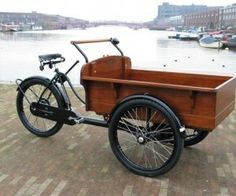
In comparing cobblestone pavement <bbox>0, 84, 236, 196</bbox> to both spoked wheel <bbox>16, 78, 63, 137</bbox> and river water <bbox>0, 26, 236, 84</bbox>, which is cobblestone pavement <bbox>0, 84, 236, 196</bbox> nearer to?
spoked wheel <bbox>16, 78, 63, 137</bbox>

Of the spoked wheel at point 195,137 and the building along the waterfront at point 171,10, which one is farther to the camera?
the building along the waterfront at point 171,10

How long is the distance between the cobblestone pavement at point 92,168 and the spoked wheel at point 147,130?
4.7 inches

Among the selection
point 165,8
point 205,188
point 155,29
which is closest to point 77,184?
point 205,188

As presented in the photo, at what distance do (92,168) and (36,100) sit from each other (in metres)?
1.38

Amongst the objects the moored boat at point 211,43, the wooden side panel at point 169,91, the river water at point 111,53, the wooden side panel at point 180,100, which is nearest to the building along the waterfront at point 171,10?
the moored boat at point 211,43

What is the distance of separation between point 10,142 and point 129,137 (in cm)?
145

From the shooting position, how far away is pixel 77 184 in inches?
157

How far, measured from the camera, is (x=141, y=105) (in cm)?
400

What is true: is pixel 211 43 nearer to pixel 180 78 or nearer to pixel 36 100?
pixel 180 78

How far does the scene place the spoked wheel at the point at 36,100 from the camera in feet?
17.1

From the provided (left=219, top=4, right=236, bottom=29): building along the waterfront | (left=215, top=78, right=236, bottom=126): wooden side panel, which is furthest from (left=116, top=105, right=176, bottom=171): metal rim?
(left=219, top=4, right=236, bottom=29): building along the waterfront

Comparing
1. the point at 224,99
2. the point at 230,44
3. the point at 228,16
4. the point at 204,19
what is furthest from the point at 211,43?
the point at 204,19

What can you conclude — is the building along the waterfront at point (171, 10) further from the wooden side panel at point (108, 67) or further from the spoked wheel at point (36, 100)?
the wooden side panel at point (108, 67)

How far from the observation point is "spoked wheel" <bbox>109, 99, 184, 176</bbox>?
3.91m
